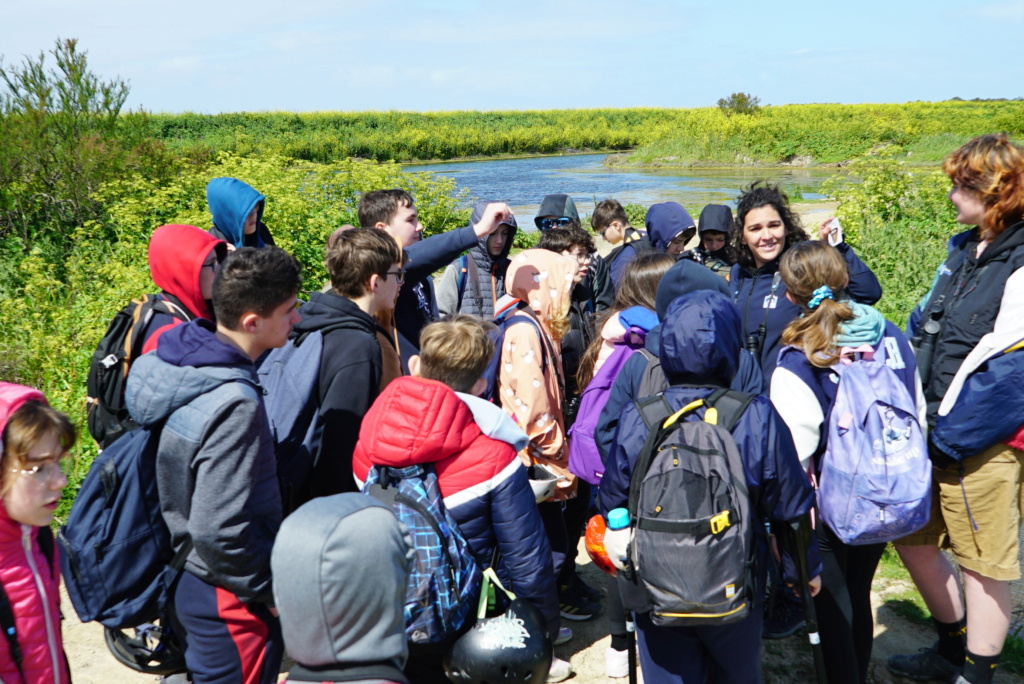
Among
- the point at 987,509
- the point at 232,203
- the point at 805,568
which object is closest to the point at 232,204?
the point at 232,203

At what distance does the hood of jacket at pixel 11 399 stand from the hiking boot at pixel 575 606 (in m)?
2.52

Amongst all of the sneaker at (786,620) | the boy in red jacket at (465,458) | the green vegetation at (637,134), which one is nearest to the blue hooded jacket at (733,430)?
the boy in red jacket at (465,458)

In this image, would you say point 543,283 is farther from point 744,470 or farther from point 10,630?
point 10,630

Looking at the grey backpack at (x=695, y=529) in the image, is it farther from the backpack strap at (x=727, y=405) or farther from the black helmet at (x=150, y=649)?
the black helmet at (x=150, y=649)

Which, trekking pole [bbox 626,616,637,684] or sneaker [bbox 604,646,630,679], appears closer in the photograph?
trekking pole [bbox 626,616,637,684]

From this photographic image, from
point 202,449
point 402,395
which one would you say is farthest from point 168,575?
point 402,395

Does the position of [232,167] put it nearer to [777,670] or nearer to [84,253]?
[84,253]

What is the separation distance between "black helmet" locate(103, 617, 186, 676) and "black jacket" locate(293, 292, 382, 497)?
63 centimetres

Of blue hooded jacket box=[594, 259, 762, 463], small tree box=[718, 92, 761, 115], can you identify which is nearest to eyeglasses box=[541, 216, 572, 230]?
blue hooded jacket box=[594, 259, 762, 463]

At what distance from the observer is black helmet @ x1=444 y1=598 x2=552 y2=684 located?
2.21m

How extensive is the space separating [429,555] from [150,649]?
92 cm

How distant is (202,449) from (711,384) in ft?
4.78

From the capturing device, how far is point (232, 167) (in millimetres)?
9539

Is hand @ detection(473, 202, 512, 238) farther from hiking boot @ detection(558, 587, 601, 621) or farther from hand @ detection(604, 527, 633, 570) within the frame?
hiking boot @ detection(558, 587, 601, 621)
